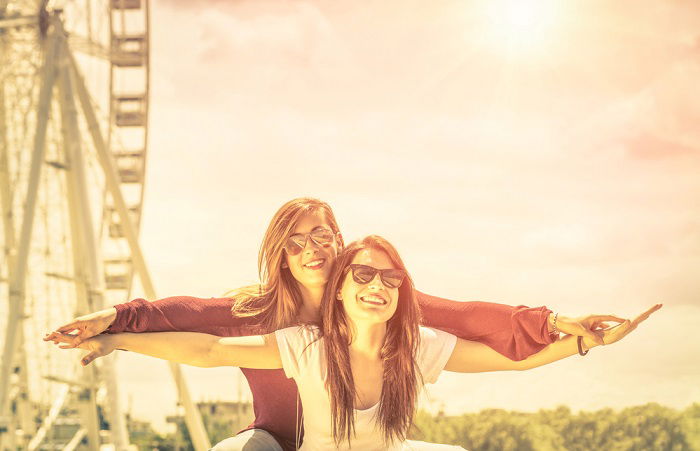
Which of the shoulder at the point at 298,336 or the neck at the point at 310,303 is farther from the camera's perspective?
the neck at the point at 310,303

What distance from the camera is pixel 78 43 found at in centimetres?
2000

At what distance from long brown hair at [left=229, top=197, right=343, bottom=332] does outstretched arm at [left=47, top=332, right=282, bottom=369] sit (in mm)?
279

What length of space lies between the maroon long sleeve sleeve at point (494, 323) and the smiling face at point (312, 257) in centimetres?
49

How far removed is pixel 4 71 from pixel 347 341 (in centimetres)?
1596

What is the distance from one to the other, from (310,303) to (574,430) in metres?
A: 32.0

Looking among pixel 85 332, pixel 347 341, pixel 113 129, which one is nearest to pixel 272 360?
pixel 347 341

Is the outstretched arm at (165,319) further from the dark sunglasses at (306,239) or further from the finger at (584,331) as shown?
the finger at (584,331)

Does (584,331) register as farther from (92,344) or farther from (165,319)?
(92,344)

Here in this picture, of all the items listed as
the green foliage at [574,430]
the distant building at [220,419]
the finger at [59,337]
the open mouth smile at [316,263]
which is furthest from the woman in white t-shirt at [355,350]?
the green foliage at [574,430]

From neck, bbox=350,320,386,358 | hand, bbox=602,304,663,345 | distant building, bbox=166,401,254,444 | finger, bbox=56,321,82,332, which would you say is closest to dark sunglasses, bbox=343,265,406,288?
neck, bbox=350,320,386,358

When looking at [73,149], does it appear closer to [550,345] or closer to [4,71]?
[4,71]

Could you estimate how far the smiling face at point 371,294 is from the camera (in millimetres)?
5152

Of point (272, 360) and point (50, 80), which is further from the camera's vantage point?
point (50, 80)

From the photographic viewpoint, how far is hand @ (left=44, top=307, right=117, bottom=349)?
5188 mm
